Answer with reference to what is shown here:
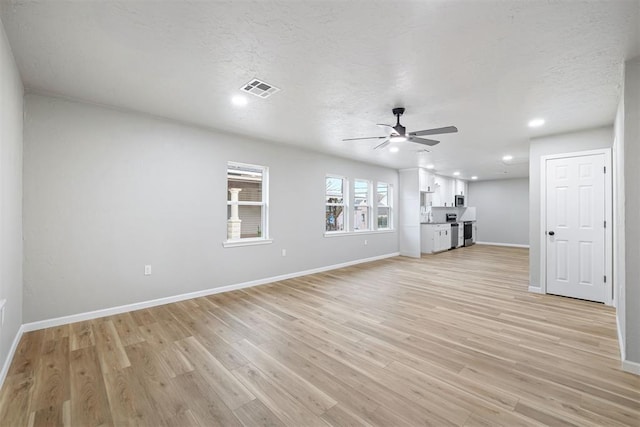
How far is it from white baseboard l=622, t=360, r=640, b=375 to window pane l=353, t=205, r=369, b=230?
5115mm

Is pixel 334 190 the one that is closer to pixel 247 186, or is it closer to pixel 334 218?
pixel 334 218

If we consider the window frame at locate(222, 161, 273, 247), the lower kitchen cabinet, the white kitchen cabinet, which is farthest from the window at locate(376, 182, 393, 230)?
the window frame at locate(222, 161, 273, 247)

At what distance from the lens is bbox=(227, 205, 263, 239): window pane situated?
489 centimetres

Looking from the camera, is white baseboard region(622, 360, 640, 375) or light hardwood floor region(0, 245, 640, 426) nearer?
light hardwood floor region(0, 245, 640, 426)

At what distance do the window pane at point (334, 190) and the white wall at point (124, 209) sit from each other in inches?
63.4

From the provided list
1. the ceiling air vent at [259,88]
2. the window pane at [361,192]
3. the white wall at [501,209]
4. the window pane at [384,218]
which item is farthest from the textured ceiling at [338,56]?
the white wall at [501,209]

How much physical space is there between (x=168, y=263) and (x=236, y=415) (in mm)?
2704

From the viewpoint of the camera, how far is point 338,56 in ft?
7.47

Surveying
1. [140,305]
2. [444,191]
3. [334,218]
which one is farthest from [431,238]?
[140,305]

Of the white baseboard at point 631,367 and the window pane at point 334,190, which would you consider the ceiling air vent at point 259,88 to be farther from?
the white baseboard at point 631,367

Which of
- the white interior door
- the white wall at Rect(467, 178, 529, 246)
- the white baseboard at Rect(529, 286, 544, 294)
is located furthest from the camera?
the white wall at Rect(467, 178, 529, 246)

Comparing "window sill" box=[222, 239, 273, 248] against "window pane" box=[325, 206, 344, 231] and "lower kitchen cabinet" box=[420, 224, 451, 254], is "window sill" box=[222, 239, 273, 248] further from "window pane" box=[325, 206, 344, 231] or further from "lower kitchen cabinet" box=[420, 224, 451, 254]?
"lower kitchen cabinet" box=[420, 224, 451, 254]

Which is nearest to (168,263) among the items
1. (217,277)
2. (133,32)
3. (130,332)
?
(217,277)

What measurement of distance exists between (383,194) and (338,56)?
6.03 meters
